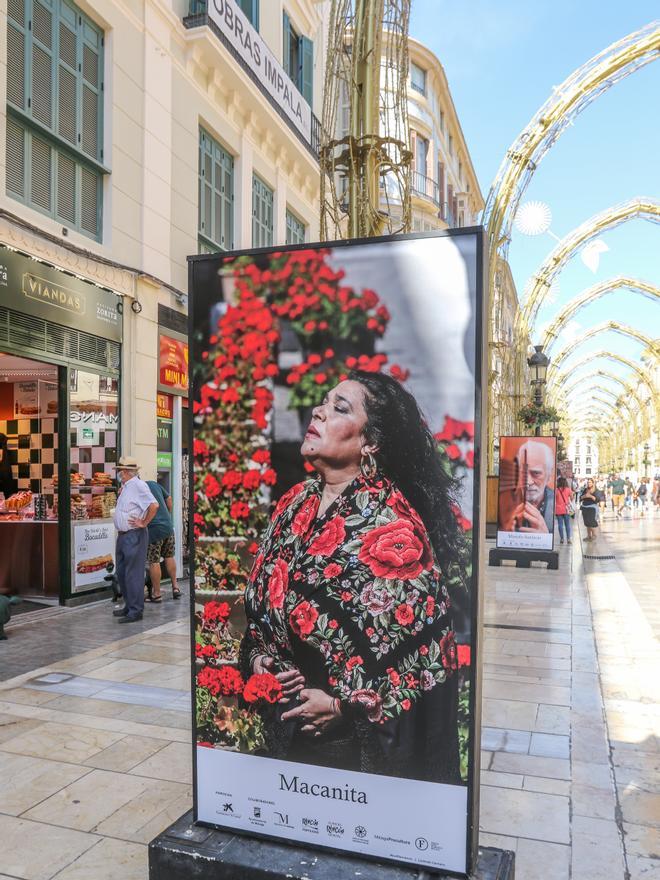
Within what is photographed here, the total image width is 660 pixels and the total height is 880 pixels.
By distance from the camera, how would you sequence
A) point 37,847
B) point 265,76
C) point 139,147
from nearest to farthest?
point 37,847
point 139,147
point 265,76

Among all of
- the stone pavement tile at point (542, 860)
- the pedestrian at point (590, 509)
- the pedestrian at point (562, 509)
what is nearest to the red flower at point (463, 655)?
the stone pavement tile at point (542, 860)

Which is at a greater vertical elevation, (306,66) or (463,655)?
(306,66)

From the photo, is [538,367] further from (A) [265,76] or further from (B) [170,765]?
(B) [170,765]

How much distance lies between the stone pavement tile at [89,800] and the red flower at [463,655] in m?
2.13

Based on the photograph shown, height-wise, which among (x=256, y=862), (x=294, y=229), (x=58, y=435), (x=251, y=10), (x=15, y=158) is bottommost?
(x=256, y=862)

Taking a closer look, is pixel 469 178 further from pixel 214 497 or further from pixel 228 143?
pixel 214 497

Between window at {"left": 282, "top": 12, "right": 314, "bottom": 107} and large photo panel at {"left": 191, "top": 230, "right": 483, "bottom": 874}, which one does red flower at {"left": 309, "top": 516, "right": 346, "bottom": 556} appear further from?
window at {"left": 282, "top": 12, "right": 314, "bottom": 107}

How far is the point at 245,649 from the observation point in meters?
2.65

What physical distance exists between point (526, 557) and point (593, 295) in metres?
32.2

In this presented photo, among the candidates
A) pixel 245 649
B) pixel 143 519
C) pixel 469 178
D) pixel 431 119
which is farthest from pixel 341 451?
pixel 469 178

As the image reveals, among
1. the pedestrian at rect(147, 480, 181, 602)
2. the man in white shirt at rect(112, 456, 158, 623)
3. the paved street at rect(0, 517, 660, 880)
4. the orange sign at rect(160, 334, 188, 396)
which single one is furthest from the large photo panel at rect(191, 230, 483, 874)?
the orange sign at rect(160, 334, 188, 396)

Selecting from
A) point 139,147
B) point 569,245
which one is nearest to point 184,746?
point 139,147

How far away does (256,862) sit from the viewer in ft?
8.36

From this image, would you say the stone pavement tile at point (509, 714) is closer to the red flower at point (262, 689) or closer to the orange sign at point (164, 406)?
the red flower at point (262, 689)
